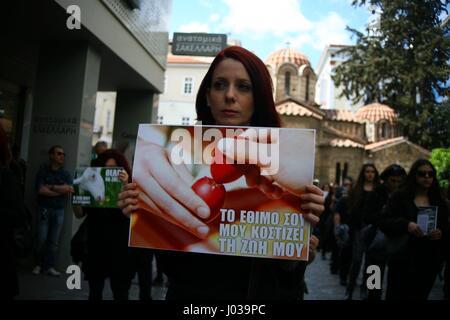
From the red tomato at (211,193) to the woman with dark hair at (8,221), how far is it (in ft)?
4.73

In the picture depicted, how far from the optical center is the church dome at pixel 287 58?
43191 millimetres

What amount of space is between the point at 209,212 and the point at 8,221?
4.90ft

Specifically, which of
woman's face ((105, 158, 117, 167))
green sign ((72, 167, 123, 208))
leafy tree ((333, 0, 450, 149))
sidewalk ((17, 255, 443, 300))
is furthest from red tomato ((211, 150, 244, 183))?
sidewalk ((17, 255, 443, 300))

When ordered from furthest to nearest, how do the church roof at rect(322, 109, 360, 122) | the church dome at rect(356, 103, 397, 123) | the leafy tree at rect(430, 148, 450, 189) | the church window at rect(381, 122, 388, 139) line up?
1. the church roof at rect(322, 109, 360, 122)
2. the church window at rect(381, 122, 388, 139)
3. the church dome at rect(356, 103, 397, 123)
4. the leafy tree at rect(430, 148, 450, 189)

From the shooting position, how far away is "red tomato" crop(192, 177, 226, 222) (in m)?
1.57

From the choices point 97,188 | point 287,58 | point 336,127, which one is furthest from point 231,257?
point 287,58

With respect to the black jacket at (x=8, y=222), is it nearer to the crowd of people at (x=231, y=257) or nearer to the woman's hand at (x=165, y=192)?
the crowd of people at (x=231, y=257)

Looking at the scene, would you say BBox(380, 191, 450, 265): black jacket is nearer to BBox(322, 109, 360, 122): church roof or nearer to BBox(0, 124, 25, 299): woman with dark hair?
BBox(0, 124, 25, 299): woman with dark hair

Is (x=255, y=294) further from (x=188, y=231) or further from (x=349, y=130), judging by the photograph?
(x=349, y=130)

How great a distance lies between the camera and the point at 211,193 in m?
1.57

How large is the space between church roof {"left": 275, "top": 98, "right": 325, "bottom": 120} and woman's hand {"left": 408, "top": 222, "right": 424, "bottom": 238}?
108 feet

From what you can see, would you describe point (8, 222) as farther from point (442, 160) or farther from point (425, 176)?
point (442, 160)
